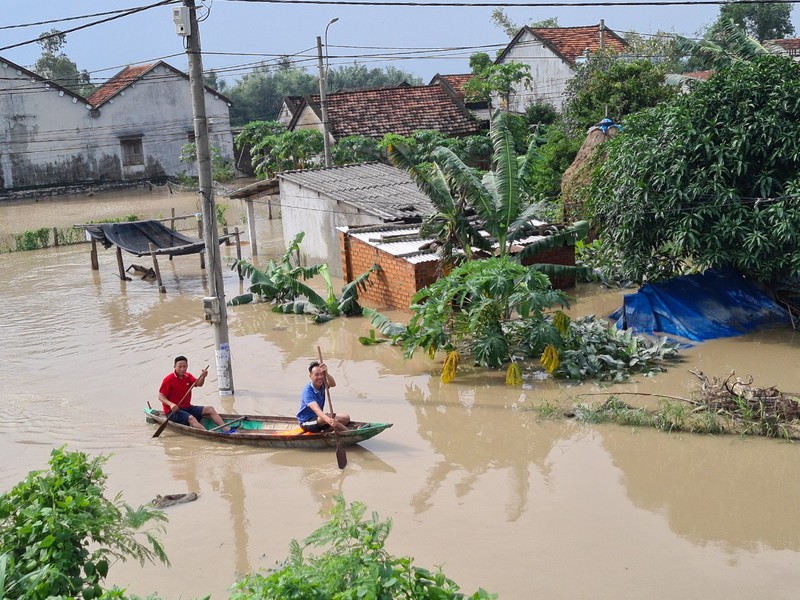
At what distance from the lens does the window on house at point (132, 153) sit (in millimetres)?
45344

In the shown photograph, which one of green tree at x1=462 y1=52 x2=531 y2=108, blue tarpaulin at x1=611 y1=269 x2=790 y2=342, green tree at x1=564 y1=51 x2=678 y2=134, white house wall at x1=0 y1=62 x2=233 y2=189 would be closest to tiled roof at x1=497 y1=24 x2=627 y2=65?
green tree at x1=462 y1=52 x2=531 y2=108

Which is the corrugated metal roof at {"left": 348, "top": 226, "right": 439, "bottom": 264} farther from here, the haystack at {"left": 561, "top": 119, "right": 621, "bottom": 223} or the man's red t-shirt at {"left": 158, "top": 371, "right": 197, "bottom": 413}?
the man's red t-shirt at {"left": 158, "top": 371, "right": 197, "bottom": 413}

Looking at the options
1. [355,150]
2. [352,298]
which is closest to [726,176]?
[352,298]

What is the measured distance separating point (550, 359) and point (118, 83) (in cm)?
3981

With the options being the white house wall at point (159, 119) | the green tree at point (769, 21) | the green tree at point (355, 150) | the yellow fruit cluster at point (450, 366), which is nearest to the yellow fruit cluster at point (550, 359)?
the yellow fruit cluster at point (450, 366)

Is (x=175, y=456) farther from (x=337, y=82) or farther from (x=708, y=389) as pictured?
(x=337, y=82)

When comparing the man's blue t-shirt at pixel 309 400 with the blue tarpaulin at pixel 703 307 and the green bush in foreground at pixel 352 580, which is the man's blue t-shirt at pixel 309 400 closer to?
the green bush in foreground at pixel 352 580

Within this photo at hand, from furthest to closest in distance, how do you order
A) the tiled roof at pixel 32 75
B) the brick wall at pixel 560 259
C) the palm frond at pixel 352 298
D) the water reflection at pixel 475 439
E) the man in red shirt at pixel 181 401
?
1. the tiled roof at pixel 32 75
2. the brick wall at pixel 560 259
3. the palm frond at pixel 352 298
4. the man in red shirt at pixel 181 401
5. the water reflection at pixel 475 439

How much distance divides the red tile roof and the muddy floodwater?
1215 inches

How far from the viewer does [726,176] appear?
1346 centimetres

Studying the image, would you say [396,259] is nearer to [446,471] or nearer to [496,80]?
[446,471]

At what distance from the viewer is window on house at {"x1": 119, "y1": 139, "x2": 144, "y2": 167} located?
45.3 meters

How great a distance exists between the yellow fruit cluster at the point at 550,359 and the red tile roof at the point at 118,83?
37144 millimetres

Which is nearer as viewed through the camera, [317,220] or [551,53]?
[317,220]
